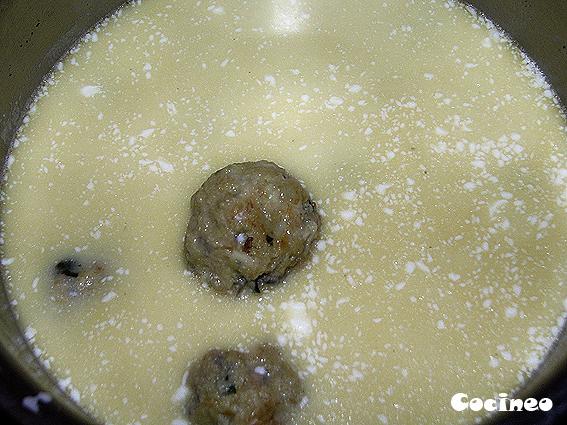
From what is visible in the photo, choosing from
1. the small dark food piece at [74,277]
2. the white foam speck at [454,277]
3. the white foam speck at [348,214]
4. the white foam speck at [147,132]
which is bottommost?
→ the small dark food piece at [74,277]

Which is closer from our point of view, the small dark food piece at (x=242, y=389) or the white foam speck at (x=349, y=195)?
the small dark food piece at (x=242, y=389)

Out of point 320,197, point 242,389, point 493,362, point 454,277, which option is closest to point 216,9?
point 320,197

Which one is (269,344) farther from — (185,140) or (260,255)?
(185,140)

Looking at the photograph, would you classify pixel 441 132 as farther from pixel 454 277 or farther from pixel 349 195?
pixel 454 277

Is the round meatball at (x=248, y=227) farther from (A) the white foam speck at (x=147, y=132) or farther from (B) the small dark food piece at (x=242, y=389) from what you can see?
(A) the white foam speck at (x=147, y=132)

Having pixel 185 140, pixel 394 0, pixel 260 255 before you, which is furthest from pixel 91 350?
pixel 394 0

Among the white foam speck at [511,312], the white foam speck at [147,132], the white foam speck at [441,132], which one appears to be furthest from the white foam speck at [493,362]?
the white foam speck at [147,132]
